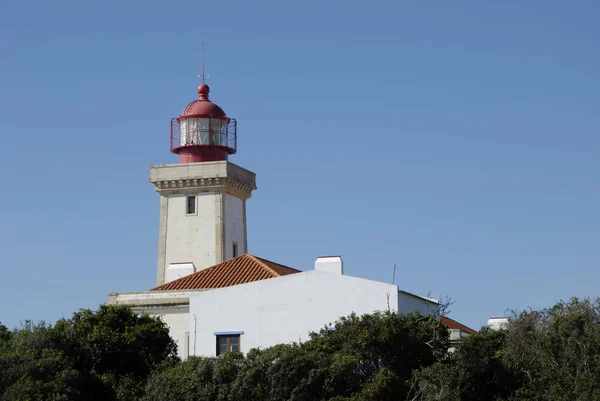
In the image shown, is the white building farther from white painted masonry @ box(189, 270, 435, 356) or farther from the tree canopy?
the tree canopy

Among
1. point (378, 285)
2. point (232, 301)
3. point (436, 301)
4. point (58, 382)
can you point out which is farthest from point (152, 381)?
point (436, 301)

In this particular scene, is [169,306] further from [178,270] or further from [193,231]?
[193,231]

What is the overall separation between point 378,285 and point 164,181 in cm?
1841

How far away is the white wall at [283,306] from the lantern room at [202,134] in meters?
17.1

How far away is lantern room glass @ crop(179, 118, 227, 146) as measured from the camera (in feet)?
175

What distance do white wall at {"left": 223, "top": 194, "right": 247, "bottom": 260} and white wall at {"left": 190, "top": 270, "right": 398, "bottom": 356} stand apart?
48.3 feet

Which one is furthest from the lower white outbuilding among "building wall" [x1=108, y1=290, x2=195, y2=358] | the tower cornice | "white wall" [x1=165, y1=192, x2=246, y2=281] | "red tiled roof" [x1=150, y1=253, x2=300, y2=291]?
the tower cornice

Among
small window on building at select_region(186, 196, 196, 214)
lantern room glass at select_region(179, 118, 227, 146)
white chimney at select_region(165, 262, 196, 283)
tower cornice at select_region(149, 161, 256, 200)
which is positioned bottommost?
white chimney at select_region(165, 262, 196, 283)

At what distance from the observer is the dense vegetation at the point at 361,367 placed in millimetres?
30984

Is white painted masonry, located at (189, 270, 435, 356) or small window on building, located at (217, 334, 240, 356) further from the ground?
white painted masonry, located at (189, 270, 435, 356)

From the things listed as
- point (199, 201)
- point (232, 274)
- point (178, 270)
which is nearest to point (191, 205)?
point (199, 201)

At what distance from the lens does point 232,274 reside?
4197cm

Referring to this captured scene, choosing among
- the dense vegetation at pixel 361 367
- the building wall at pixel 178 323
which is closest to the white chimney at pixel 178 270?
the building wall at pixel 178 323

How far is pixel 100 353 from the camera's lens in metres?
34.1
